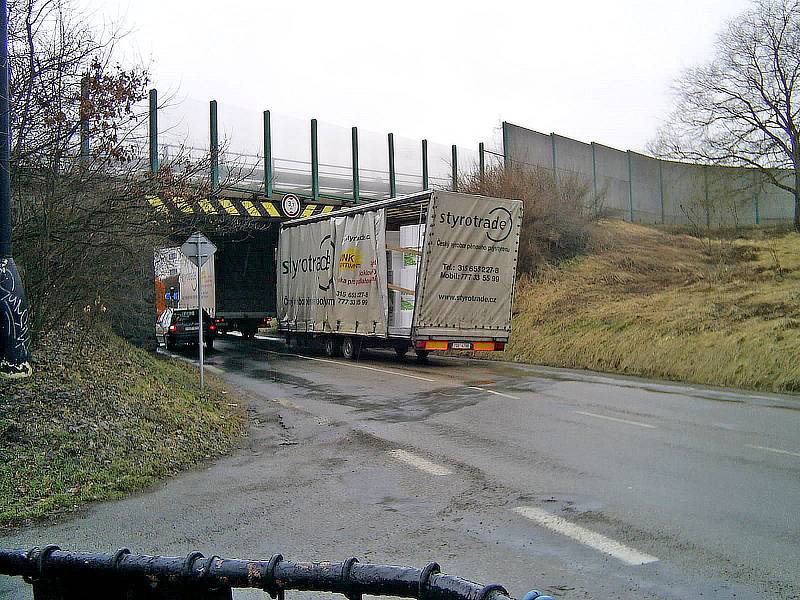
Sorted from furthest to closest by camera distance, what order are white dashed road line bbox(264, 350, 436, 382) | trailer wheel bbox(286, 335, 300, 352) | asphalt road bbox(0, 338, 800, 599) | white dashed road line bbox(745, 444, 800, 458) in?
trailer wheel bbox(286, 335, 300, 352) → white dashed road line bbox(264, 350, 436, 382) → white dashed road line bbox(745, 444, 800, 458) → asphalt road bbox(0, 338, 800, 599)

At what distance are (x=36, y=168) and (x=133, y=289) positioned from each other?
25.6 feet

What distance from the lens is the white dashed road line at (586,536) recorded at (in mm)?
5508

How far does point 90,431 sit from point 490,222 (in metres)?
12.8

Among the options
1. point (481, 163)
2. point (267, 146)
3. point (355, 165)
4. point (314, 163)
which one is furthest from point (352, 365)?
point (481, 163)

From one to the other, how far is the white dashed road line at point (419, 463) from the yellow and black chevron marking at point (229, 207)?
19.8ft

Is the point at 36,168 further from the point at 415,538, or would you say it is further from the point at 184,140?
the point at 415,538

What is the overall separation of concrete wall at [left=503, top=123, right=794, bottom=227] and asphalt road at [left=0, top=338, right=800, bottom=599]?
23.2 m

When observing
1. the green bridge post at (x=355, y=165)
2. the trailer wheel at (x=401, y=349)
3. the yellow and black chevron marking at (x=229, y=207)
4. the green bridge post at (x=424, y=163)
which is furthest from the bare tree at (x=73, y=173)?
the green bridge post at (x=424, y=163)

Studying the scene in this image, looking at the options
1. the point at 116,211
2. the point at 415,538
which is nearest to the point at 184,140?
the point at 116,211

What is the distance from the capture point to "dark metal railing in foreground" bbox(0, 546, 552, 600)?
2428 millimetres

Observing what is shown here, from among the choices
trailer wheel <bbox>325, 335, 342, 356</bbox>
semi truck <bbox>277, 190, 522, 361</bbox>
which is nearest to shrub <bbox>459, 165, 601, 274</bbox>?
semi truck <bbox>277, 190, 522, 361</bbox>

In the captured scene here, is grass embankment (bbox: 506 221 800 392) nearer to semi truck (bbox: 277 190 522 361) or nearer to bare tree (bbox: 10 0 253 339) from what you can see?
semi truck (bbox: 277 190 522 361)

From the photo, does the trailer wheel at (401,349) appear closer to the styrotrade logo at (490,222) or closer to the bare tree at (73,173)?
the styrotrade logo at (490,222)

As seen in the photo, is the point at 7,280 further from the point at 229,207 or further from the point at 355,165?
the point at 355,165
